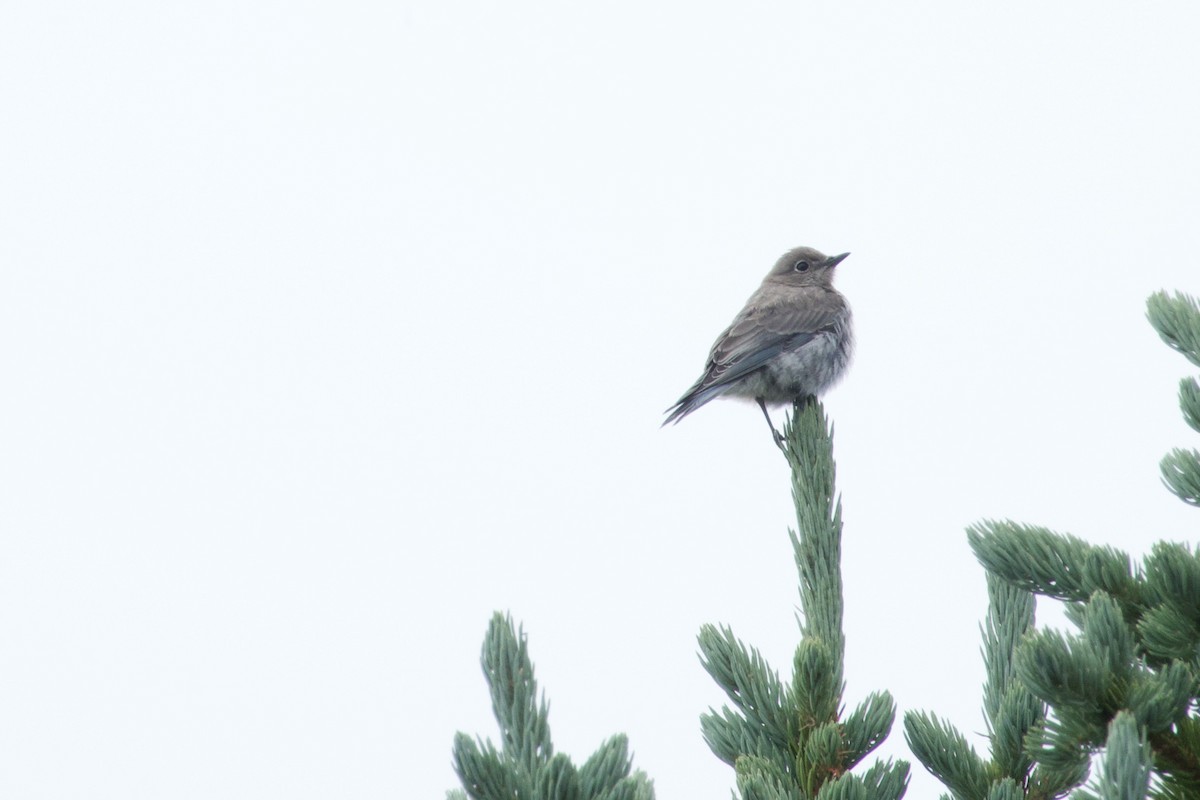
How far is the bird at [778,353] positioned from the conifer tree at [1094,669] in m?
5.41

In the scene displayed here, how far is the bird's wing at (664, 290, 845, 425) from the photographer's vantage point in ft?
26.5

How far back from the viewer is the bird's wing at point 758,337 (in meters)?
8.08

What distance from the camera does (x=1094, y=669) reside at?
1586 millimetres

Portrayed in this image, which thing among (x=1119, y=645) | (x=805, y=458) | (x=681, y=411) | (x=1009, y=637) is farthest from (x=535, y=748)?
(x=681, y=411)

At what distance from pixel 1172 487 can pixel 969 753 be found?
0.69 meters

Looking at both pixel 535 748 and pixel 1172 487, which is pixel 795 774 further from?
pixel 1172 487

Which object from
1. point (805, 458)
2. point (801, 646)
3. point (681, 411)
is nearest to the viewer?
point (801, 646)

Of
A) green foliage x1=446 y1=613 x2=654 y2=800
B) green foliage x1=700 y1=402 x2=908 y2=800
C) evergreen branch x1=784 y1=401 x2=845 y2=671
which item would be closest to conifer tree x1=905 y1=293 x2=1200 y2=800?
green foliage x1=700 y1=402 x2=908 y2=800

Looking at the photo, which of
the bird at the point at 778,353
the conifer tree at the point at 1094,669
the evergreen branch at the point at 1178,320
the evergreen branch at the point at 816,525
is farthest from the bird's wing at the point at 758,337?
the conifer tree at the point at 1094,669

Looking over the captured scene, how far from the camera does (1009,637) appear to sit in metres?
2.55

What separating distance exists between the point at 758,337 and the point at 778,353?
0.20 meters

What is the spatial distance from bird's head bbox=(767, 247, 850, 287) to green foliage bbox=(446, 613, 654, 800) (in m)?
8.70

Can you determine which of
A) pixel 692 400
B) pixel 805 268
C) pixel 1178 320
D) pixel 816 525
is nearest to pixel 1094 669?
pixel 1178 320

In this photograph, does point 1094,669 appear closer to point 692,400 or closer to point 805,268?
point 692,400
